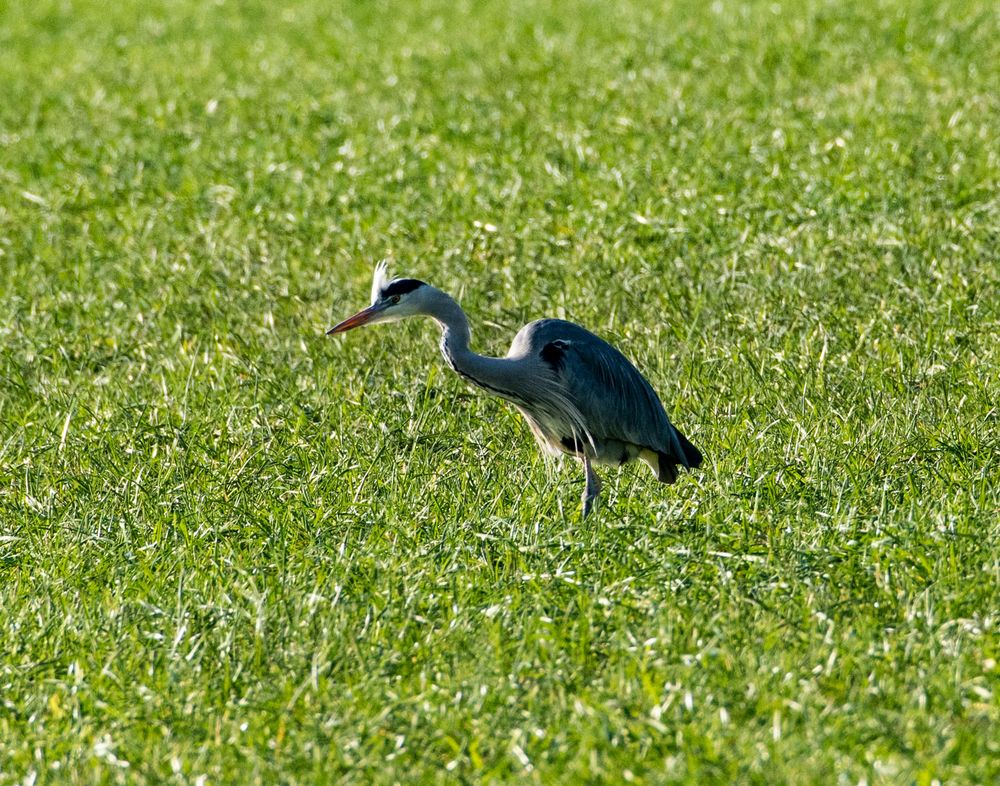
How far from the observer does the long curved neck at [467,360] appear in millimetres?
5922

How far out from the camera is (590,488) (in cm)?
587

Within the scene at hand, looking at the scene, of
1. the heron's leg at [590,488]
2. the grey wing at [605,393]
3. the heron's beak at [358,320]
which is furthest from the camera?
the grey wing at [605,393]

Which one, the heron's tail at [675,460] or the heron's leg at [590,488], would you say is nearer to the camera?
the heron's leg at [590,488]

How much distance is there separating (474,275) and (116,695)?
4.91m

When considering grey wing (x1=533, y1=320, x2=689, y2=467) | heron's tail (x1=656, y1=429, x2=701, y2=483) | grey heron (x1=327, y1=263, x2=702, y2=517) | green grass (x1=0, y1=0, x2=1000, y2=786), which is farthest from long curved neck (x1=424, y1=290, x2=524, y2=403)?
heron's tail (x1=656, y1=429, x2=701, y2=483)

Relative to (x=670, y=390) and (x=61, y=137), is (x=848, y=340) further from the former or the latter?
(x=61, y=137)

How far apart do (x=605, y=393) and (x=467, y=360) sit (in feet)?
2.01

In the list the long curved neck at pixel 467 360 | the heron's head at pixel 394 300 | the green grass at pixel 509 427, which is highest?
the heron's head at pixel 394 300

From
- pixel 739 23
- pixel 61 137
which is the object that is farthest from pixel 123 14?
pixel 739 23

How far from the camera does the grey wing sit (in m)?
6.01

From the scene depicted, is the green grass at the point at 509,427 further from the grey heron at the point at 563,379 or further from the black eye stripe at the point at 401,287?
the black eye stripe at the point at 401,287

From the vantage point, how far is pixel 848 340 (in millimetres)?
7352

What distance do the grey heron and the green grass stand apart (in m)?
0.20

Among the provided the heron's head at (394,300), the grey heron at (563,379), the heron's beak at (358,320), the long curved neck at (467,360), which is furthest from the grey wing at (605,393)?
the heron's beak at (358,320)
